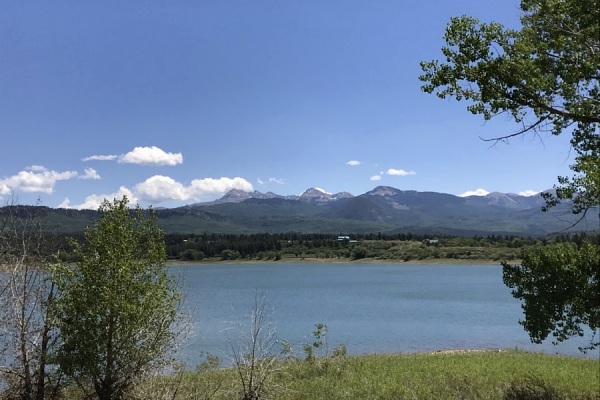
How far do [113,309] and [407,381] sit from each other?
11.3 m

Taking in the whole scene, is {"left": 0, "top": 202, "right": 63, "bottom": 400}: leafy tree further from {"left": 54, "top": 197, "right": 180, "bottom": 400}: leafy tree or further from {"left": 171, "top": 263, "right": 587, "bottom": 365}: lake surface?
{"left": 171, "top": 263, "right": 587, "bottom": 365}: lake surface

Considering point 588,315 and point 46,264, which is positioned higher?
point 46,264

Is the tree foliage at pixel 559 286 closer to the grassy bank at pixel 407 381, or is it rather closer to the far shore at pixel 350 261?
the grassy bank at pixel 407 381

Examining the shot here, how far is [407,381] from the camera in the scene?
60.2ft

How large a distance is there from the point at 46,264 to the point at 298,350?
20403mm

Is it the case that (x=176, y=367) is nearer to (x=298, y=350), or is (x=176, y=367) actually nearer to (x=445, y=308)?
(x=298, y=350)

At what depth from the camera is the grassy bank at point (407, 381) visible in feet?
52.5

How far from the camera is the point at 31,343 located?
15.1m

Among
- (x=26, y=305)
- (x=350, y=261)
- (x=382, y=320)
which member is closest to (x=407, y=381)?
(x=26, y=305)

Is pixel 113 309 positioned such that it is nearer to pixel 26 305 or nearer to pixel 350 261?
pixel 26 305

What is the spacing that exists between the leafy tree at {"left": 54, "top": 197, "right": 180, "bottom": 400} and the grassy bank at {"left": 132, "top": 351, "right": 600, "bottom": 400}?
1.17 m

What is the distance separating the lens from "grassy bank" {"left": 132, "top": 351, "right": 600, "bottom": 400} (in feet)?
52.5

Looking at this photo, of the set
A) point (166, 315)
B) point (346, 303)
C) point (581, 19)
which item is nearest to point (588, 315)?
point (581, 19)

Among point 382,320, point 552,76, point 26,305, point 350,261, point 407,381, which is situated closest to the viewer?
point 552,76
